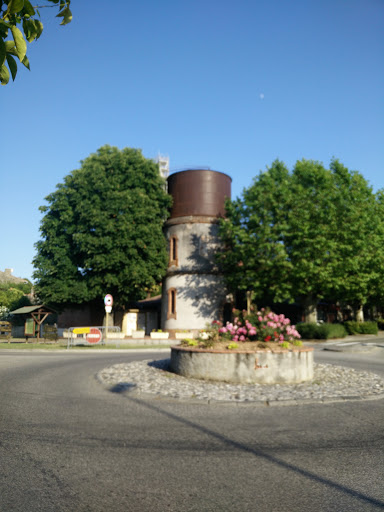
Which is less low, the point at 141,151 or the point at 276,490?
the point at 141,151

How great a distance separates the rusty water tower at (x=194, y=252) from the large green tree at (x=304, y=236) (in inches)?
92.5

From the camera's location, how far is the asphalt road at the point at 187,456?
3680 millimetres

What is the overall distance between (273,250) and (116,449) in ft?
89.3

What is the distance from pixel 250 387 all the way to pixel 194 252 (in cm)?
2754

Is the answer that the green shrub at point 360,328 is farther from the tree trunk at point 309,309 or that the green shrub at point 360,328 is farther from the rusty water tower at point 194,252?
the rusty water tower at point 194,252

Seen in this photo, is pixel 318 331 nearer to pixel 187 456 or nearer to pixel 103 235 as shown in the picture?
pixel 103 235

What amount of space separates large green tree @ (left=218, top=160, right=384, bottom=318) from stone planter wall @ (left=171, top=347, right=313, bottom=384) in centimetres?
1933

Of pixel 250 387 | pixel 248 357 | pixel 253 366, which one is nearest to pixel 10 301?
pixel 248 357

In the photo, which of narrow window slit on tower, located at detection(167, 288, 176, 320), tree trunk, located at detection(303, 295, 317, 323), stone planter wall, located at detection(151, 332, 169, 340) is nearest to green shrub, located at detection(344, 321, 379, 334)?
tree trunk, located at detection(303, 295, 317, 323)

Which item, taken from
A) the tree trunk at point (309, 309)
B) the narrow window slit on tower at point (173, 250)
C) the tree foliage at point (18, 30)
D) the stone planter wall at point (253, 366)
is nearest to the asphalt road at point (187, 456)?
the stone planter wall at point (253, 366)

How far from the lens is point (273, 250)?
3119 cm

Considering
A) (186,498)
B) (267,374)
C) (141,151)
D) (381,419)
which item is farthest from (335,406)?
(141,151)

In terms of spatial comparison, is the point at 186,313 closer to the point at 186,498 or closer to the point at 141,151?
the point at 141,151

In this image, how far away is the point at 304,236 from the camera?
98.7 ft
